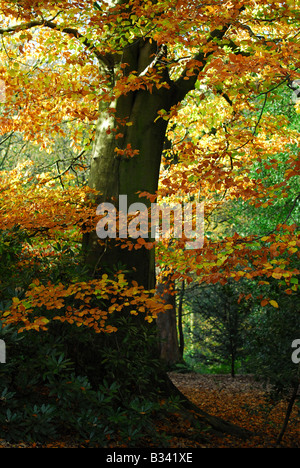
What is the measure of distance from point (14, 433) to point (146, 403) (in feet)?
4.53

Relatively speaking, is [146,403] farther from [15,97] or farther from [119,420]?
[15,97]

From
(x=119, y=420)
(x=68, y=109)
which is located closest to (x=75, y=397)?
(x=119, y=420)

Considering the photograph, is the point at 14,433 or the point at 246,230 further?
the point at 246,230

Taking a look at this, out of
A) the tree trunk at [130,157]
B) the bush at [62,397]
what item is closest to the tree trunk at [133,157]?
the tree trunk at [130,157]

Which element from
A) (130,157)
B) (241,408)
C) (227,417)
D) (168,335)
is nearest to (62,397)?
(130,157)

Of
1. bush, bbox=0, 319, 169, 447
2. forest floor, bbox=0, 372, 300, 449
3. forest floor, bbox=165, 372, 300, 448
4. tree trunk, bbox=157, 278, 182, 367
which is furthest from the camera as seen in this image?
tree trunk, bbox=157, 278, 182, 367

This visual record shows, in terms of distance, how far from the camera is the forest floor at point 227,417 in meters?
5.39

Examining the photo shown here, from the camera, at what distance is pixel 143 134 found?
6398 mm

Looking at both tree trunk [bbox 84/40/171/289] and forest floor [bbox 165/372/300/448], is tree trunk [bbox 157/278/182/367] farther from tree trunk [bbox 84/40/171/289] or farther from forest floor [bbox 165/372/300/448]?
tree trunk [bbox 84/40/171/289]

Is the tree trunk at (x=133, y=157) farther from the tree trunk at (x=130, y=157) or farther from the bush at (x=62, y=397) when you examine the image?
the bush at (x=62, y=397)

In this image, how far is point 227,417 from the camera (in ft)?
24.4

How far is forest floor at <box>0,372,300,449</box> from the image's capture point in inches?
212

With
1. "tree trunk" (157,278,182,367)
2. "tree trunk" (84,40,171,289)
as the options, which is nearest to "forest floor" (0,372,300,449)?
"tree trunk" (157,278,182,367)

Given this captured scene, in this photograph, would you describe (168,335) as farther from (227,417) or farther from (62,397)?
(62,397)
